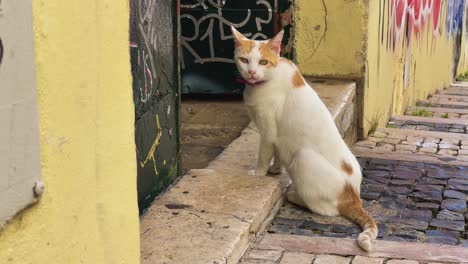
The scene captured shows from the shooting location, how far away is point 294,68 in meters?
4.71

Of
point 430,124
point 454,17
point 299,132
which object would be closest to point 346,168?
point 299,132

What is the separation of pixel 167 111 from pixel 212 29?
3024 millimetres

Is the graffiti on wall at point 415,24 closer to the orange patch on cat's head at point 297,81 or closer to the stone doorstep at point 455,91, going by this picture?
the stone doorstep at point 455,91

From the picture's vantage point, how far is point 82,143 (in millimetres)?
2184

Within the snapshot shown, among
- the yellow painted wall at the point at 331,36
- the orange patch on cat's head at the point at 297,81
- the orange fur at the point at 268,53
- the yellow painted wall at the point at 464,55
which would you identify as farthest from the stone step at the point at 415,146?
the yellow painted wall at the point at 464,55

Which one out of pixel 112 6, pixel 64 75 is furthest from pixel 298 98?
pixel 64 75

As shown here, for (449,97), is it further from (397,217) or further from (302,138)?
(302,138)

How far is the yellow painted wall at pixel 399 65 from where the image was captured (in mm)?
7531

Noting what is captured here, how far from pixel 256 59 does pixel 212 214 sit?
1113 mm

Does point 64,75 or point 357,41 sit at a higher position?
point 64,75

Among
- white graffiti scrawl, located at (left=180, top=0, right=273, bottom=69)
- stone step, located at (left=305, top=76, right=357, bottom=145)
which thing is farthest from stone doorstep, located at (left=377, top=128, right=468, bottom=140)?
white graffiti scrawl, located at (left=180, top=0, right=273, bottom=69)

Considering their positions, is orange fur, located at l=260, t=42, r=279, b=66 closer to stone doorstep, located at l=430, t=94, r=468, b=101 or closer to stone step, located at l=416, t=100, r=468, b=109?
stone step, located at l=416, t=100, r=468, b=109

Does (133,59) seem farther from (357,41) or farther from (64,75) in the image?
(357,41)

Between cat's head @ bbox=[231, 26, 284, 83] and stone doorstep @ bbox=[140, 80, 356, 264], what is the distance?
0.66 metres
